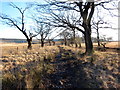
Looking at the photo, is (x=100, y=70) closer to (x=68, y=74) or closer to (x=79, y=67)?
(x=79, y=67)

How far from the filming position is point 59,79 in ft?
17.2

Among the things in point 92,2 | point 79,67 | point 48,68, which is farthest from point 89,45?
point 48,68

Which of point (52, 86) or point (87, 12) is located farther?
point (87, 12)

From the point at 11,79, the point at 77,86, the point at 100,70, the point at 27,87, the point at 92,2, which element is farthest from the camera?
the point at 92,2

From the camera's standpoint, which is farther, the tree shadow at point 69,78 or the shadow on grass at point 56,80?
the tree shadow at point 69,78

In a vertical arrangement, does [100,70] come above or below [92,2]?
below

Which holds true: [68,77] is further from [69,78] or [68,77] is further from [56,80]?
[56,80]

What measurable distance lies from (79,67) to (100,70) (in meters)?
0.91

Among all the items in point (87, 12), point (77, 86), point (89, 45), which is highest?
point (87, 12)

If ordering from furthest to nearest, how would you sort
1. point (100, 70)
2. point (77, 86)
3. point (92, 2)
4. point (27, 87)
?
point (92, 2)
point (100, 70)
point (77, 86)
point (27, 87)

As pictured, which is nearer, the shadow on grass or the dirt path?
the shadow on grass

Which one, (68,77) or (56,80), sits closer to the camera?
(56,80)

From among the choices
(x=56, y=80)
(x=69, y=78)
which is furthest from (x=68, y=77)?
(x=56, y=80)

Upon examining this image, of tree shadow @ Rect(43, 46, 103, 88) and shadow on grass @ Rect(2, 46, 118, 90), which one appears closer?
shadow on grass @ Rect(2, 46, 118, 90)
